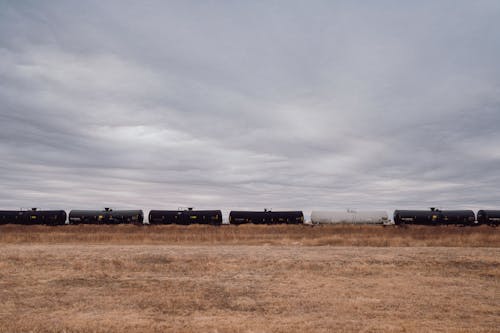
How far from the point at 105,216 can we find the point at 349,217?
158ft

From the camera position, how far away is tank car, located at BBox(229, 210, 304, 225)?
235ft

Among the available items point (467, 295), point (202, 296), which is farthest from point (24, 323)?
point (467, 295)

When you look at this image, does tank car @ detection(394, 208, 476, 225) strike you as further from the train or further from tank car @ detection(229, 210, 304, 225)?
tank car @ detection(229, 210, 304, 225)

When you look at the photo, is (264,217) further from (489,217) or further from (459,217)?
(489,217)

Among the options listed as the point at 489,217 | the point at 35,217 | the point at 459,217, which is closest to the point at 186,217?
the point at 35,217

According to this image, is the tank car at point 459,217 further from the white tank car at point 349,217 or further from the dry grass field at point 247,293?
the dry grass field at point 247,293

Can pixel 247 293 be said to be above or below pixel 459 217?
below

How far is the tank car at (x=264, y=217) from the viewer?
71562 millimetres

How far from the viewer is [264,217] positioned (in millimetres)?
72500

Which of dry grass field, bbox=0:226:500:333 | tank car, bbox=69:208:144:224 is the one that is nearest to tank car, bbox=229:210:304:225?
tank car, bbox=69:208:144:224

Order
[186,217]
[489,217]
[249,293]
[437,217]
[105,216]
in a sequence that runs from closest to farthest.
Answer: [249,293]
[489,217]
[437,217]
[186,217]
[105,216]

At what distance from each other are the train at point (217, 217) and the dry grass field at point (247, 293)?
46270 mm

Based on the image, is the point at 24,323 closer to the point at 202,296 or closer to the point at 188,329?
the point at 188,329

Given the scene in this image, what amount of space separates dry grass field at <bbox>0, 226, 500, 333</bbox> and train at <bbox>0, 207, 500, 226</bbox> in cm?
4627
